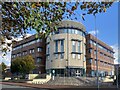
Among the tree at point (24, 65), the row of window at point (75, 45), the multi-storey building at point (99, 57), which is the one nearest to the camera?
the tree at point (24, 65)

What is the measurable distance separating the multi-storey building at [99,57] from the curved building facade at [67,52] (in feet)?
13.0

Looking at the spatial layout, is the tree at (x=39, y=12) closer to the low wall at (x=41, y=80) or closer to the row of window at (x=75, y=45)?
the low wall at (x=41, y=80)

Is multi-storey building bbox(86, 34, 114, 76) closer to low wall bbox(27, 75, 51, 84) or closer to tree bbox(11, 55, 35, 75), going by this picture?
low wall bbox(27, 75, 51, 84)

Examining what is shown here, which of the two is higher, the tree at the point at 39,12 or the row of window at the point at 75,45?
the row of window at the point at 75,45

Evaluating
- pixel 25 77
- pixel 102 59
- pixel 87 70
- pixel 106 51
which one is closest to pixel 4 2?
pixel 25 77

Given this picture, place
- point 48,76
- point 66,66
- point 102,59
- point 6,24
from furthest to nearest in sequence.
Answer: point 102,59 < point 66,66 < point 48,76 < point 6,24

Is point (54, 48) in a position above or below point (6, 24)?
above

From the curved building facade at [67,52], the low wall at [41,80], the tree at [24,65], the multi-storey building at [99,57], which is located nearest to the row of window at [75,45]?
the curved building facade at [67,52]

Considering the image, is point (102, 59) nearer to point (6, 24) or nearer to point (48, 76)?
point (48, 76)

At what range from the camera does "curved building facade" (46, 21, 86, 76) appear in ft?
279

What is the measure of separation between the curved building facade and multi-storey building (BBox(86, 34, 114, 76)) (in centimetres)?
397

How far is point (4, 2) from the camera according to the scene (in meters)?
7.62

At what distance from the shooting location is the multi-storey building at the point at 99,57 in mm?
92312

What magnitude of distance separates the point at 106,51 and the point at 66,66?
34.5m
